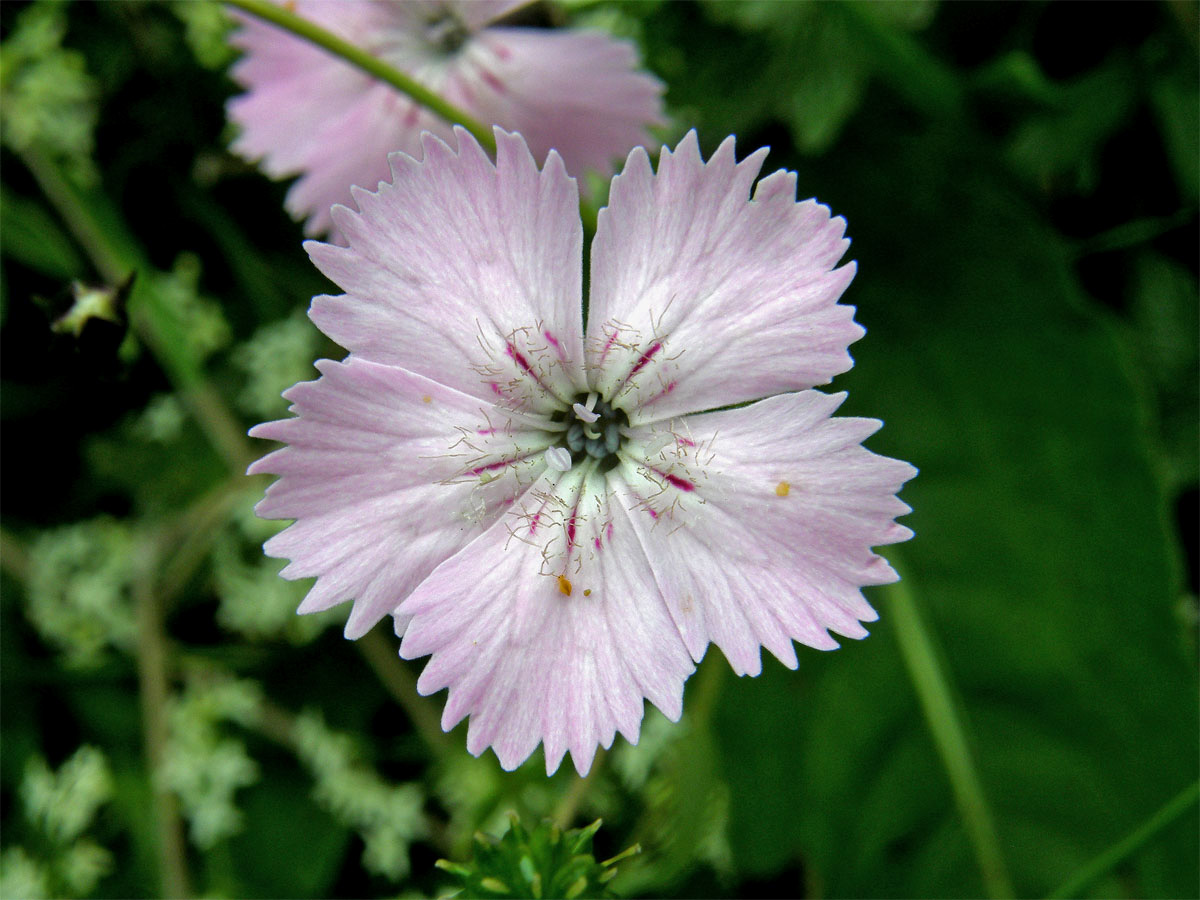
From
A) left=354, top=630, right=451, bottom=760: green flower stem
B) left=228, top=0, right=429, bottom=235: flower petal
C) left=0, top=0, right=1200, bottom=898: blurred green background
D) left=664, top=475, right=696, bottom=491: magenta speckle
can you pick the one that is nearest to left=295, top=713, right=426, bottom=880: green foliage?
left=0, top=0, right=1200, bottom=898: blurred green background

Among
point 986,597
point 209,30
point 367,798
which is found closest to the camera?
point 986,597

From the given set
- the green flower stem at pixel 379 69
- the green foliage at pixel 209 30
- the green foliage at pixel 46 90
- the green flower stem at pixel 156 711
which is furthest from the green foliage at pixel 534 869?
the green foliage at pixel 46 90

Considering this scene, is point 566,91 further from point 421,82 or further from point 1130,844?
point 1130,844

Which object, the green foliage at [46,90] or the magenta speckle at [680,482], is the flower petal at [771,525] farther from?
the green foliage at [46,90]

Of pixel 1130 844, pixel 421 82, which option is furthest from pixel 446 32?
pixel 1130 844

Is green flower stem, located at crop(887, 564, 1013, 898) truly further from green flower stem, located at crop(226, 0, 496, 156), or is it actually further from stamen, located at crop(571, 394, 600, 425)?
green flower stem, located at crop(226, 0, 496, 156)

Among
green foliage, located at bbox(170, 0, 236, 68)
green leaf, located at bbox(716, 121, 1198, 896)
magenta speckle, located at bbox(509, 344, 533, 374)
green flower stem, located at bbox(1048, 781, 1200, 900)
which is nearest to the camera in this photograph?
magenta speckle, located at bbox(509, 344, 533, 374)
